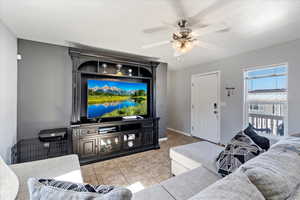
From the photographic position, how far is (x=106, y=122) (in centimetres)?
277

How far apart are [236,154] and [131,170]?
1.69m

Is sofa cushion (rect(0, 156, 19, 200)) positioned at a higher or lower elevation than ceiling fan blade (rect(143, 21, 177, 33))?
lower

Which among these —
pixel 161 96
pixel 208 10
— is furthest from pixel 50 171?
pixel 161 96

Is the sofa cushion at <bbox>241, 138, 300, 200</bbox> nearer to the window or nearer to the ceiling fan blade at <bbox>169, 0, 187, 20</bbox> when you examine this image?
the ceiling fan blade at <bbox>169, 0, 187, 20</bbox>

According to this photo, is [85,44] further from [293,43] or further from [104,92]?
[293,43]

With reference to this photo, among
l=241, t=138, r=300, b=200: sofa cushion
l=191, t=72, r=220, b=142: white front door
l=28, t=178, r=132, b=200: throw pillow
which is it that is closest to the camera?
l=28, t=178, r=132, b=200: throw pillow

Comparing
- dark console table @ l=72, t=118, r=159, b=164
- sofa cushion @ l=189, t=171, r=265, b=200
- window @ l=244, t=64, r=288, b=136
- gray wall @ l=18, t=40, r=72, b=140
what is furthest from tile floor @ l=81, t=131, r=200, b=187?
window @ l=244, t=64, r=288, b=136

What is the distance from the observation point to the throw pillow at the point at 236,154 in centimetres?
129

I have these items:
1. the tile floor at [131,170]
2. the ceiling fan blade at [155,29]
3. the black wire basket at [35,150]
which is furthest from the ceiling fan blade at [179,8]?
the black wire basket at [35,150]

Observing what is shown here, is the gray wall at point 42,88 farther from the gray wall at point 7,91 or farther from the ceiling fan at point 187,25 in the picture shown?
the ceiling fan at point 187,25

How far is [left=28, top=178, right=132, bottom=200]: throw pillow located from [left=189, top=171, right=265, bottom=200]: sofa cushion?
43 cm

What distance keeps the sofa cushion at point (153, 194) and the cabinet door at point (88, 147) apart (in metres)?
1.88

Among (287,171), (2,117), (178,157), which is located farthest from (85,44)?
(287,171)

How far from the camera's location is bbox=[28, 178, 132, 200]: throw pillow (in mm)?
530
